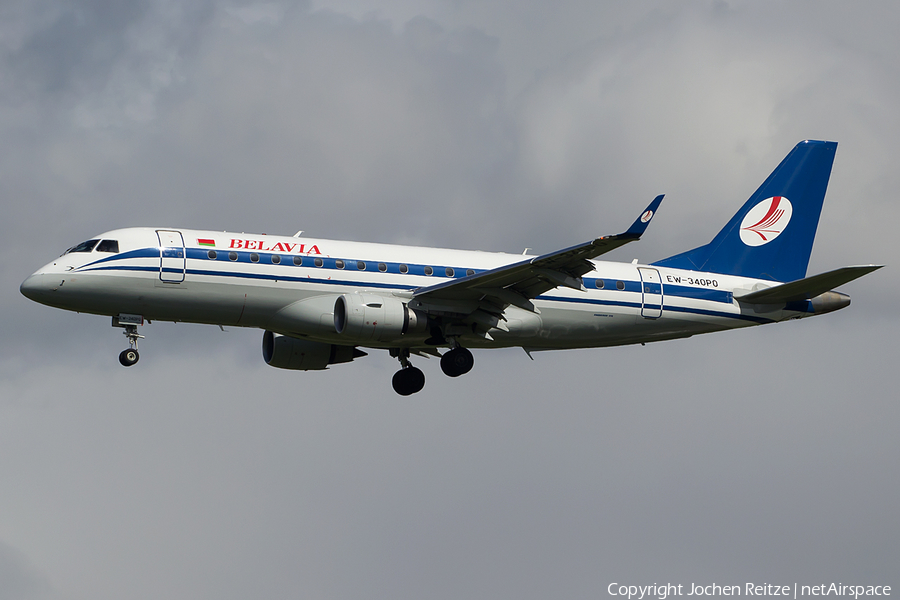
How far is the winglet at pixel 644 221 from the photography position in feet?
94.4

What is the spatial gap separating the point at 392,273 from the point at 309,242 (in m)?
2.74

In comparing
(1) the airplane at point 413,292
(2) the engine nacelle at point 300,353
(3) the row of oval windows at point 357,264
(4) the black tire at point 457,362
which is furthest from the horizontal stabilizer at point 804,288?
(2) the engine nacelle at point 300,353

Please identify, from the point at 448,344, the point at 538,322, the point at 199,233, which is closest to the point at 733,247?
the point at 538,322

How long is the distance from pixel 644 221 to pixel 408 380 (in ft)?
43.6

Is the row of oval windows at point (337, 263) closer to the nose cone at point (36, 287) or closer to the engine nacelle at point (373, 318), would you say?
the engine nacelle at point (373, 318)

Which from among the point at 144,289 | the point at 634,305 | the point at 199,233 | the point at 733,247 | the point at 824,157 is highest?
the point at 824,157

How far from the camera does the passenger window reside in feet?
109

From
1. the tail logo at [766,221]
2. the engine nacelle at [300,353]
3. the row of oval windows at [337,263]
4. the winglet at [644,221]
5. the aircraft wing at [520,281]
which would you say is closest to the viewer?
the winglet at [644,221]

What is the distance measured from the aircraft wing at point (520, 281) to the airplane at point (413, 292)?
0.04 meters

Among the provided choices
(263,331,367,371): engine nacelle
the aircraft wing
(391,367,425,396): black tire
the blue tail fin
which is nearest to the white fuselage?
the aircraft wing

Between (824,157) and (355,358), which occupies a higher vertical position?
(824,157)

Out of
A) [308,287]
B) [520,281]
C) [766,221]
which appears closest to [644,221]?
[520,281]

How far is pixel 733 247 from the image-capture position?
41000 mm

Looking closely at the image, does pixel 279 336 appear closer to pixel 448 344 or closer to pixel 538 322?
pixel 448 344
